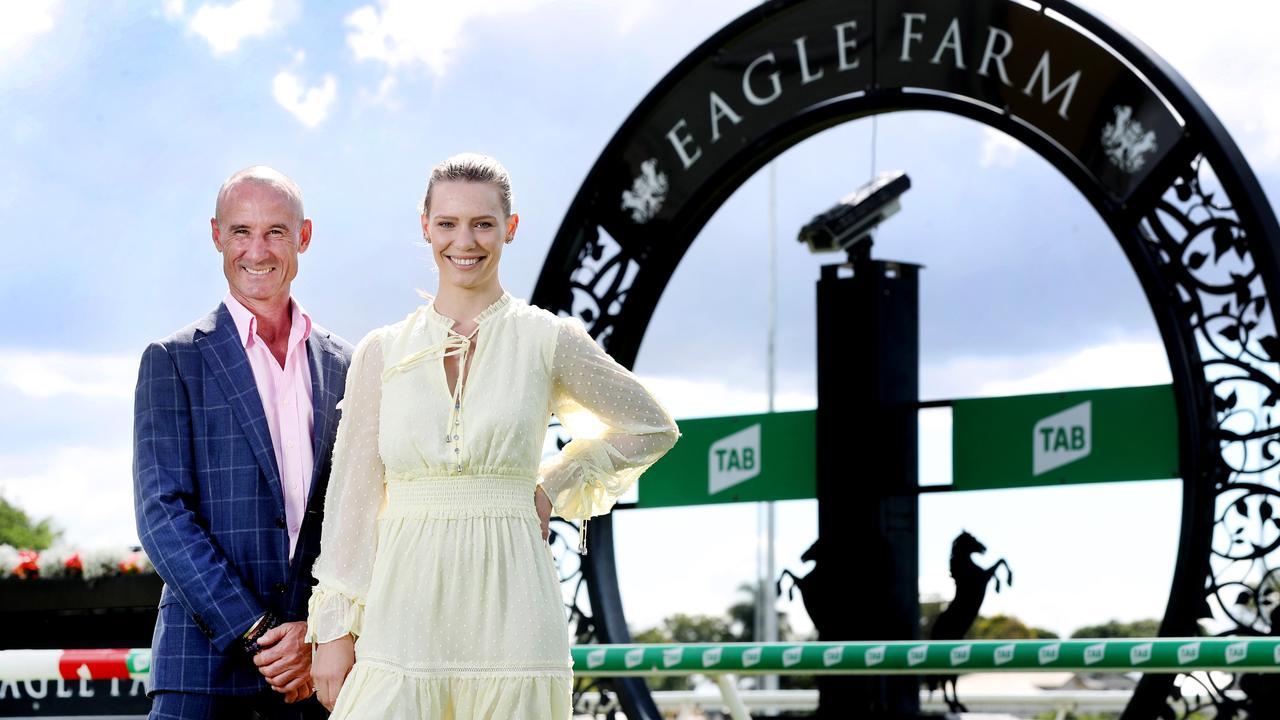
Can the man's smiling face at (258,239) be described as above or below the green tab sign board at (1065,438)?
above

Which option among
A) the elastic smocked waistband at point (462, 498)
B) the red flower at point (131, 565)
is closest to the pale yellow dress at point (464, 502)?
the elastic smocked waistband at point (462, 498)

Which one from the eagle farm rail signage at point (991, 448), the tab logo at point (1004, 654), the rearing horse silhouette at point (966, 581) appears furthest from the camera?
the rearing horse silhouette at point (966, 581)

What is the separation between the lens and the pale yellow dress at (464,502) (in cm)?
243

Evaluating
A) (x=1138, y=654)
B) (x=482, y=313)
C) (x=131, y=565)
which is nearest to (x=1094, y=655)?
(x=1138, y=654)

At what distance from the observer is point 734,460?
6.88 m

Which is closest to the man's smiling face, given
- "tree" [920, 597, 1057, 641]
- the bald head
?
the bald head

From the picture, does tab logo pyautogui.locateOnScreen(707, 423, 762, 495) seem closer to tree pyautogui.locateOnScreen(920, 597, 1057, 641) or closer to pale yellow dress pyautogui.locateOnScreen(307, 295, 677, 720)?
pale yellow dress pyautogui.locateOnScreen(307, 295, 677, 720)

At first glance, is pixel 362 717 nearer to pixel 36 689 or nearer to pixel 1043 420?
pixel 36 689

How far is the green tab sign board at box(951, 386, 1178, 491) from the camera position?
19.3 feet

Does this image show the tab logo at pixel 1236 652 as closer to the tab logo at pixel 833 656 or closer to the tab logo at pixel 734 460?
the tab logo at pixel 833 656

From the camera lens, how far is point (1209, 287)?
5590 mm

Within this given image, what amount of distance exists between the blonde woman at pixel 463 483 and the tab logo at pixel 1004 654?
1.70 meters

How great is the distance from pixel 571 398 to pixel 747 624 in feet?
92.0

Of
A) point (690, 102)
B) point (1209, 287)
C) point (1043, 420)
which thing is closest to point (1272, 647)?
point (1209, 287)
